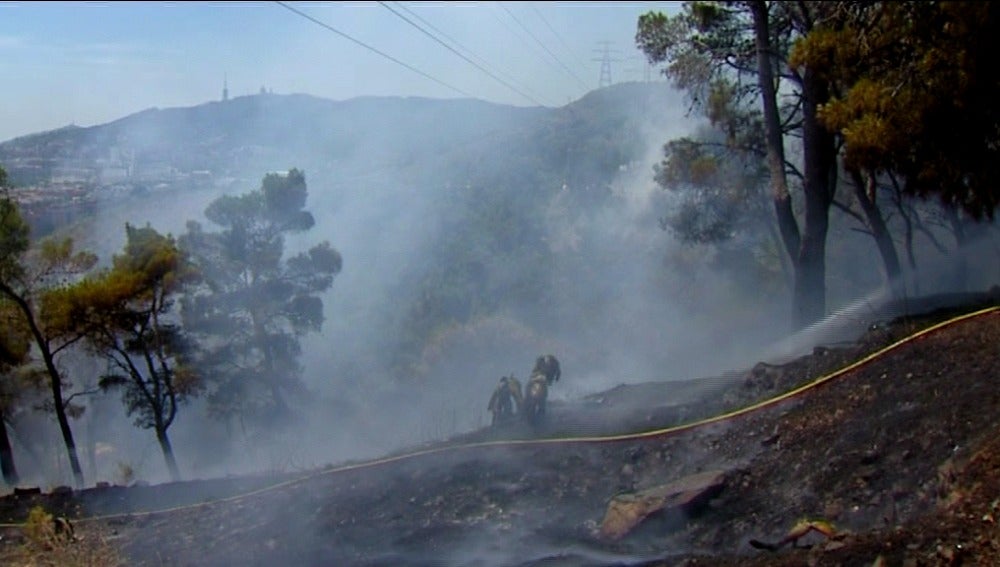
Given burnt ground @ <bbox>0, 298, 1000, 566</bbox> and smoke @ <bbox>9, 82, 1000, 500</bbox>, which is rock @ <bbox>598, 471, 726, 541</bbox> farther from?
smoke @ <bbox>9, 82, 1000, 500</bbox>

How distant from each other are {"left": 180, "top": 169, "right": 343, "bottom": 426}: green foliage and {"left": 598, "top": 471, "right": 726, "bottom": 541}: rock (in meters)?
16.0

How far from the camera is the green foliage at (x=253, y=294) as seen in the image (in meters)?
24.3

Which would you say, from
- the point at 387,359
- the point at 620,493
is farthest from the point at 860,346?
the point at 387,359

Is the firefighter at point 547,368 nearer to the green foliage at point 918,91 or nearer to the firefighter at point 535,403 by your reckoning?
the firefighter at point 535,403

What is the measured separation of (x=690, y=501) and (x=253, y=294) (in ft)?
60.7

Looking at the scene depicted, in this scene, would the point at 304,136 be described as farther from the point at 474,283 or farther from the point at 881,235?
the point at 881,235

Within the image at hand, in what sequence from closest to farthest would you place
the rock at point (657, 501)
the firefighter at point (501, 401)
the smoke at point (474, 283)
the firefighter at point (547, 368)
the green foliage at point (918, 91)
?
1. the green foliage at point (918, 91)
2. the rock at point (657, 501)
3. the firefighter at point (501, 401)
4. the firefighter at point (547, 368)
5. the smoke at point (474, 283)

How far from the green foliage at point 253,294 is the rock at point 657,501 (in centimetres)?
1605

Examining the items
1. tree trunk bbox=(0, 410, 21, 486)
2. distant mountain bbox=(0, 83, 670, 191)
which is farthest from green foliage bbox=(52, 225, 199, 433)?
distant mountain bbox=(0, 83, 670, 191)

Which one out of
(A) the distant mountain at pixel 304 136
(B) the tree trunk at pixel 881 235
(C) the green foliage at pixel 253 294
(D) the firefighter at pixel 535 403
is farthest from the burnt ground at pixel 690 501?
(C) the green foliage at pixel 253 294

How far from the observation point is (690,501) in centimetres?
834

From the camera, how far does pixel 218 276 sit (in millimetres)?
24578

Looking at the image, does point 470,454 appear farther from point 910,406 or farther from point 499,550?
point 910,406

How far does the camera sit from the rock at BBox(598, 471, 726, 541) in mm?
8344
